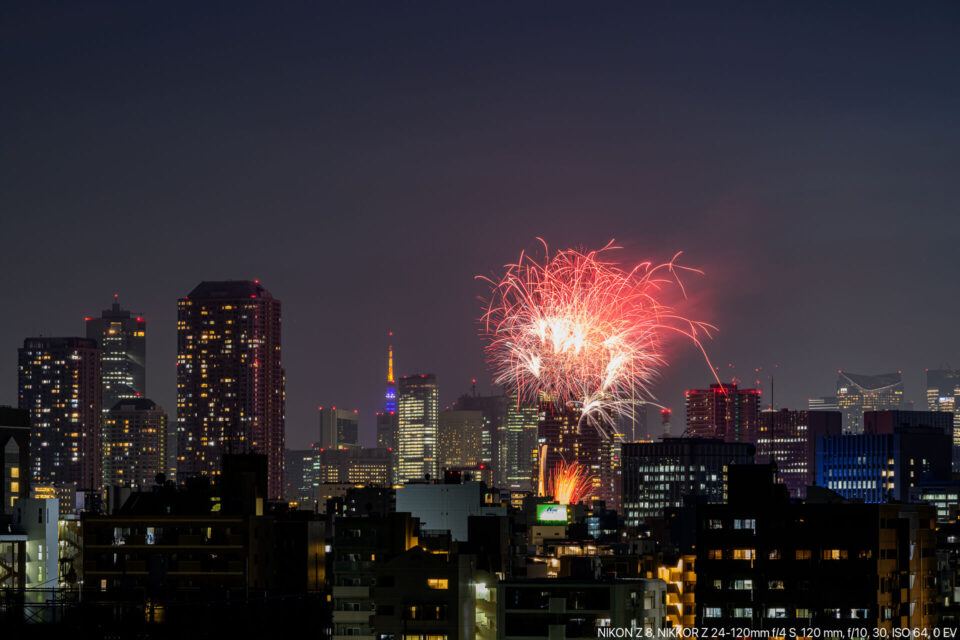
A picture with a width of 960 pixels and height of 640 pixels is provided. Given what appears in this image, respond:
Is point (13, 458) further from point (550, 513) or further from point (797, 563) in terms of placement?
point (797, 563)

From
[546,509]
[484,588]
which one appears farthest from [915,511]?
[546,509]

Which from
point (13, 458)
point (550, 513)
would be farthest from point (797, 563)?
point (13, 458)

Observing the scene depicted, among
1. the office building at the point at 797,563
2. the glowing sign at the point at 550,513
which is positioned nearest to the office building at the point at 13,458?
the glowing sign at the point at 550,513

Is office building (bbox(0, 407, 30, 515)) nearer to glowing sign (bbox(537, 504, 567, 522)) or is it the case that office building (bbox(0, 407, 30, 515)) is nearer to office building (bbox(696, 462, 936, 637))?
glowing sign (bbox(537, 504, 567, 522))

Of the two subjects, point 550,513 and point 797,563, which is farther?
point 550,513

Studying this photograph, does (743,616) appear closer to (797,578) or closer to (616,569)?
(797,578)

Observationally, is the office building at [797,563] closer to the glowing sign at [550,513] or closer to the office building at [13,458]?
the glowing sign at [550,513]

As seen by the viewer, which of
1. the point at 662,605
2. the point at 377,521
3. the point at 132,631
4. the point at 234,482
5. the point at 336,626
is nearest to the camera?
the point at 132,631
